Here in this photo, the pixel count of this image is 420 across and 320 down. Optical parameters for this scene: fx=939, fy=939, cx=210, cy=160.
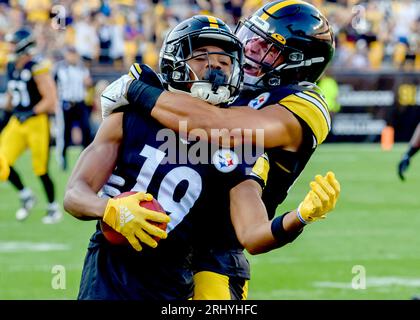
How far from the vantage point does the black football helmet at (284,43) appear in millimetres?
4203

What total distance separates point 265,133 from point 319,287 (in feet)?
11.6

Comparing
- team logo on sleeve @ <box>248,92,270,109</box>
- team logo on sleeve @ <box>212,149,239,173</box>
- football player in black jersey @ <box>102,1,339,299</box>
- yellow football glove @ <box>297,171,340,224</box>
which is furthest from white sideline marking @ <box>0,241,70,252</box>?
yellow football glove @ <box>297,171,340,224</box>

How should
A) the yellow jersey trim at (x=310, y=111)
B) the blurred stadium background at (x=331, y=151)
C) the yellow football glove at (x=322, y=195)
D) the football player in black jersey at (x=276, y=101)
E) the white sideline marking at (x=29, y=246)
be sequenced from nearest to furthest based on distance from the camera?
the yellow football glove at (x=322, y=195)
the football player in black jersey at (x=276, y=101)
the yellow jersey trim at (x=310, y=111)
the blurred stadium background at (x=331, y=151)
the white sideline marking at (x=29, y=246)

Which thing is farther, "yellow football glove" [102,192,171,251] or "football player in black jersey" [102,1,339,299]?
"football player in black jersey" [102,1,339,299]

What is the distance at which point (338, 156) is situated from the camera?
17.1 meters

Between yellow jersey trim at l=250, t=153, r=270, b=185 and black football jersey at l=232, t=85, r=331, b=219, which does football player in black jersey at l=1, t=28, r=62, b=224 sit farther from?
yellow jersey trim at l=250, t=153, r=270, b=185

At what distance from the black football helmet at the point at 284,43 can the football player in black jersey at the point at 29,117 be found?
6.60 m

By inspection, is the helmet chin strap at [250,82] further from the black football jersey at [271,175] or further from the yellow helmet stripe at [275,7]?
the yellow helmet stripe at [275,7]

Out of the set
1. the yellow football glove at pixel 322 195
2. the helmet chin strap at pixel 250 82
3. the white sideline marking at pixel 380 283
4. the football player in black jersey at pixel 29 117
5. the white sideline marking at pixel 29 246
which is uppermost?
the helmet chin strap at pixel 250 82

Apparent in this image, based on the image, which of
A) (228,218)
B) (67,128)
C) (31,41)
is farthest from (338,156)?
(228,218)

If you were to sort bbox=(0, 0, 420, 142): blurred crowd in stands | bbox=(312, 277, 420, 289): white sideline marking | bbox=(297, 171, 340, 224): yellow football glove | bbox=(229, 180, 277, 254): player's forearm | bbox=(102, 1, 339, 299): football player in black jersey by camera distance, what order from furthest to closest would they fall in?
bbox=(0, 0, 420, 142): blurred crowd in stands, bbox=(312, 277, 420, 289): white sideline marking, bbox=(102, 1, 339, 299): football player in black jersey, bbox=(229, 180, 277, 254): player's forearm, bbox=(297, 171, 340, 224): yellow football glove

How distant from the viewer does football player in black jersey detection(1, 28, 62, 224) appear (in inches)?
421

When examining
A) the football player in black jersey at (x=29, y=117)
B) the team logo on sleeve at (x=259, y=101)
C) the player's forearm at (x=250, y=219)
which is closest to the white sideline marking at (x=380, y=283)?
the team logo on sleeve at (x=259, y=101)

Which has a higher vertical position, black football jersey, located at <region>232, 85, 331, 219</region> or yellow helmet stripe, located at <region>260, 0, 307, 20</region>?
yellow helmet stripe, located at <region>260, 0, 307, 20</region>
